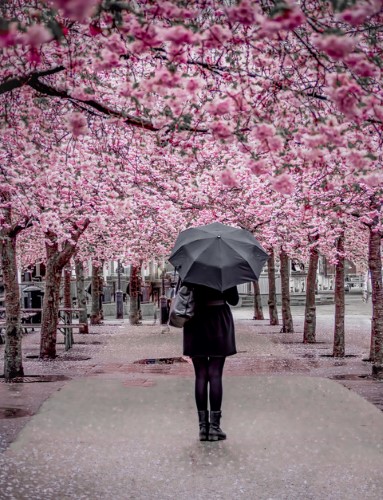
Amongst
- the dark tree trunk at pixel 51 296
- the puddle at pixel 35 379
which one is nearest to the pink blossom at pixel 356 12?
the puddle at pixel 35 379

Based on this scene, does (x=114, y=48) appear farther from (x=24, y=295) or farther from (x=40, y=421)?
(x=24, y=295)

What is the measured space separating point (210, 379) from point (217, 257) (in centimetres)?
123

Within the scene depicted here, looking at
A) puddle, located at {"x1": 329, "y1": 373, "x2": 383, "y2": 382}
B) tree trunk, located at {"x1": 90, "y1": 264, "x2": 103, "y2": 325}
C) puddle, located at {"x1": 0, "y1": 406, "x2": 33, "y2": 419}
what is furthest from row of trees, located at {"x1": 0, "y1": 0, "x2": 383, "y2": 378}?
tree trunk, located at {"x1": 90, "y1": 264, "x2": 103, "y2": 325}

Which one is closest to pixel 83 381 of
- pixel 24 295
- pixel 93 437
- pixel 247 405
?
pixel 247 405

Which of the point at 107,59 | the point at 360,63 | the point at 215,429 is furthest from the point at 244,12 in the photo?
the point at 215,429

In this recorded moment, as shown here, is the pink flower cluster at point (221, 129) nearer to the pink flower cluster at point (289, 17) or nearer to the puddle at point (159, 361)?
the pink flower cluster at point (289, 17)

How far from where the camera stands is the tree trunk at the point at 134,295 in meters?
32.7

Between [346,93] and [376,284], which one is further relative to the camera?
[376,284]

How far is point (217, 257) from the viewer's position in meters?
8.62

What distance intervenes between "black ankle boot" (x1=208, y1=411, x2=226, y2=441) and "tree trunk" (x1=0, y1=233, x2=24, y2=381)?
21.8 ft

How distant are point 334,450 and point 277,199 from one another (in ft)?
39.0

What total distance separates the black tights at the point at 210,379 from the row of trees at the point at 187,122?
186 cm

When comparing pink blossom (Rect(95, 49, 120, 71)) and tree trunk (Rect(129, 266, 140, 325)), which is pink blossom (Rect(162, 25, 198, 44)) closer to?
pink blossom (Rect(95, 49, 120, 71))

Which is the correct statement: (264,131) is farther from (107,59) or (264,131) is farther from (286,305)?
(286,305)
